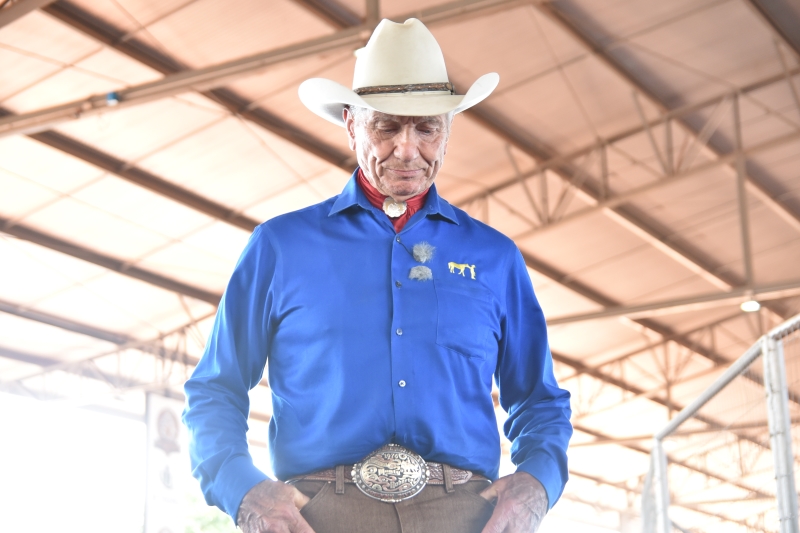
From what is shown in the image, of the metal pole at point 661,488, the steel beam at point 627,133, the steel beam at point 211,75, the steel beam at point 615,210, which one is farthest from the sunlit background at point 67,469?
the metal pole at point 661,488

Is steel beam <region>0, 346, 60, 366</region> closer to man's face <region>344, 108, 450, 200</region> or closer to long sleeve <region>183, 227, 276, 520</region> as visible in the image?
long sleeve <region>183, 227, 276, 520</region>

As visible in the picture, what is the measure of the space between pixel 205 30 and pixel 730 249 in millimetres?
8982

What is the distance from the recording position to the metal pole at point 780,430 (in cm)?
303

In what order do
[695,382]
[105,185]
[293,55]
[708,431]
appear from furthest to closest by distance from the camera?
[695,382] → [105,185] → [293,55] → [708,431]

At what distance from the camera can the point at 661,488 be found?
4566 millimetres

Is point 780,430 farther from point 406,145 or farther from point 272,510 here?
point 272,510

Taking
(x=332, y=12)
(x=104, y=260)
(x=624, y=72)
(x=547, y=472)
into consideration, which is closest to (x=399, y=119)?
(x=547, y=472)

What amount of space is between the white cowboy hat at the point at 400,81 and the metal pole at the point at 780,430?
1.75 metres

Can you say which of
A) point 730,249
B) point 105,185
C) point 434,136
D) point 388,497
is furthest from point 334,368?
point 730,249

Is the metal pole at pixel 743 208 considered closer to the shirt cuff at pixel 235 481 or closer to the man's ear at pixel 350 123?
the man's ear at pixel 350 123

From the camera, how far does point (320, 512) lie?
173 centimetres

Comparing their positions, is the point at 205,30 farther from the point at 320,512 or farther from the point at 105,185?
the point at 320,512

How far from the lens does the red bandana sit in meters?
2.02

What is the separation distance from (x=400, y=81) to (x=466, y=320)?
480mm
